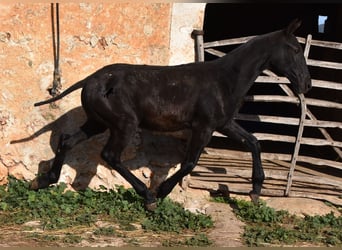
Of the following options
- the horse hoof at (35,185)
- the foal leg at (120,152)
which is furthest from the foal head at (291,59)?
the horse hoof at (35,185)

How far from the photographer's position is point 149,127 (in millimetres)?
4836

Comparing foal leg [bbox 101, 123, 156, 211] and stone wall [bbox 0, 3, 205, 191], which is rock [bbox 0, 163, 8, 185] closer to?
stone wall [bbox 0, 3, 205, 191]

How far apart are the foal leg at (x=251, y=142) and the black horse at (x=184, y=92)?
0.14 metres

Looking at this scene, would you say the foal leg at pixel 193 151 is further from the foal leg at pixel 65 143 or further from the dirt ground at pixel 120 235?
the foal leg at pixel 65 143

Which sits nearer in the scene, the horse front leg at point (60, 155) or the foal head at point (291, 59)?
the foal head at point (291, 59)

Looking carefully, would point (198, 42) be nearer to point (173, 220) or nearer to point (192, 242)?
point (173, 220)

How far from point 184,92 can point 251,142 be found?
947 mm

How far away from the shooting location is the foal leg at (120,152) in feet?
15.3

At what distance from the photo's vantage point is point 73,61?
5.44 meters

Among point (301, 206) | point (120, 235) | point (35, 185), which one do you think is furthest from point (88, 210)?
point (301, 206)

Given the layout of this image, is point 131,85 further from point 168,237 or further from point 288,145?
point 288,145

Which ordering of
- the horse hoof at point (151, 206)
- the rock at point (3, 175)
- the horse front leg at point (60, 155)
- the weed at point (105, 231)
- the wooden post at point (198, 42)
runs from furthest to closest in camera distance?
the rock at point (3, 175)
the wooden post at point (198, 42)
the horse front leg at point (60, 155)
the horse hoof at point (151, 206)
the weed at point (105, 231)

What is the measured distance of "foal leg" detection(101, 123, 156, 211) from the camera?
466 cm

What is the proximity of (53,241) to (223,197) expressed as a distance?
7.36 feet
